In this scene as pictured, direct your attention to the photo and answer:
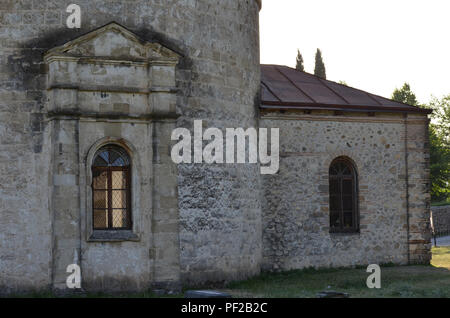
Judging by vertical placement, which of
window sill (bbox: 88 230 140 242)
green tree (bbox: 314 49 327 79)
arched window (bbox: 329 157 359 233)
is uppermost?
green tree (bbox: 314 49 327 79)

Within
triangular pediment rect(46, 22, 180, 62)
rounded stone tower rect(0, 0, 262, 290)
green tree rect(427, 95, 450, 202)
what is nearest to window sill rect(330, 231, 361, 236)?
rounded stone tower rect(0, 0, 262, 290)

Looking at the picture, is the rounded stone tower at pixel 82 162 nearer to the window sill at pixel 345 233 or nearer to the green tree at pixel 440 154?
the window sill at pixel 345 233

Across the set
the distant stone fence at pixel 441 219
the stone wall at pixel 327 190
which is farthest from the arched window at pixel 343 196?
the distant stone fence at pixel 441 219

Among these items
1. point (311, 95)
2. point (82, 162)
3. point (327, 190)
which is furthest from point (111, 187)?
point (311, 95)

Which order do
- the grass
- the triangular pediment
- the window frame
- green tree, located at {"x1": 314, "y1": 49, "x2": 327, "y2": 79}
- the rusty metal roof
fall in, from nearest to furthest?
1. the grass
2. the triangular pediment
3. the window frame
4. the rusty metal roof
5. green tree, located at {"x1": 314, "y1": 49, "x2": 327, "y2": 79}

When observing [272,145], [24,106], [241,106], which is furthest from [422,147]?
[24,106]

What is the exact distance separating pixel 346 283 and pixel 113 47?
23.6ft

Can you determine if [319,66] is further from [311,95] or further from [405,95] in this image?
[311,95]

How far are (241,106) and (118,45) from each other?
11.4 ft

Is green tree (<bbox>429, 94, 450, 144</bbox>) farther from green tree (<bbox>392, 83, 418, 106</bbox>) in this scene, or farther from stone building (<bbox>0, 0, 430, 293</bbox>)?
stone building (<bbox>0, 0, 430, 293</bbox>)

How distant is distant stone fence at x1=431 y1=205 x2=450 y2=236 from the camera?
115ft

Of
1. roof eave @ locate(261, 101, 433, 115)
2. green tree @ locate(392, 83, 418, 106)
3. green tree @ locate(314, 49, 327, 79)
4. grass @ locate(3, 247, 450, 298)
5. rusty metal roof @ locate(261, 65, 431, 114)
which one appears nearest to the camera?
grass @ locate(3, 247, 450, 298)

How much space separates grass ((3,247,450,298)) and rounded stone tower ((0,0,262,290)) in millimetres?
626
